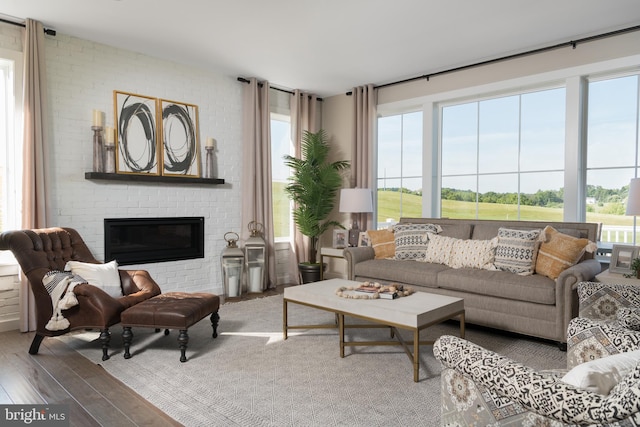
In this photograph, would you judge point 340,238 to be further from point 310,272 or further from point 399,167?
point 399,167

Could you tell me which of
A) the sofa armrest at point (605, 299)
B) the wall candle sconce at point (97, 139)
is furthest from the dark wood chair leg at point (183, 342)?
the sofa armrest at point (605, 299)

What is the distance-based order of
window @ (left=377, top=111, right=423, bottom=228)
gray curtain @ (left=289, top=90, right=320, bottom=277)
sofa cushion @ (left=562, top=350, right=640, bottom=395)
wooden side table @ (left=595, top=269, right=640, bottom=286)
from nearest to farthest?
sofa cushion @ (left=562, top=350, right=640, bottom=395) < wooden side table @ (left=595, top=269, right=640, bottom=286) < window @ (left=377, top=111, right=423, bottom=228) < gray curtain @ (left=289, top=90, right=320, bottom=277)

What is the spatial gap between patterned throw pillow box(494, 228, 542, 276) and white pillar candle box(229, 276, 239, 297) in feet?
9.54

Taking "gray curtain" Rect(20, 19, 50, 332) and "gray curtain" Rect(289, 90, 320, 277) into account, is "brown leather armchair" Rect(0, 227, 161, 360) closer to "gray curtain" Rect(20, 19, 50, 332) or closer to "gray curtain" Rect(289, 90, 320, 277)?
"gray curtain" Rect(20, 19, 50, 332)

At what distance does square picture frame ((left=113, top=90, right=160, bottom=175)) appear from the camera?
4.42 meters

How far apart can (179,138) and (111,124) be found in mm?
Result: 752

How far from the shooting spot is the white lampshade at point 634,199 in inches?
123

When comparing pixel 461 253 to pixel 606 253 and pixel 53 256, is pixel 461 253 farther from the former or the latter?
pixel 53 256

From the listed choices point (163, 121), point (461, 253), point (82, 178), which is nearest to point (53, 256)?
point (82, 178)

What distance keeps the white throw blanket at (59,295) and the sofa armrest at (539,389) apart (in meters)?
2.56

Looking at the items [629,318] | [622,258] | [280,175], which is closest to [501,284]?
[622,258]

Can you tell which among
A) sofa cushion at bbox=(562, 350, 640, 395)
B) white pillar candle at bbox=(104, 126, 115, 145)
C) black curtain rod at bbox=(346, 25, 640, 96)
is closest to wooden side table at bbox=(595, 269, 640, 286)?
sofa cushion at bbox=(562, 350, 640, 395)

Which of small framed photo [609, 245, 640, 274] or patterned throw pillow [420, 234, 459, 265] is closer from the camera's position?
small framed photo [609, 245, 640, 274]

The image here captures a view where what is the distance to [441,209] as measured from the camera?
17.7ft
